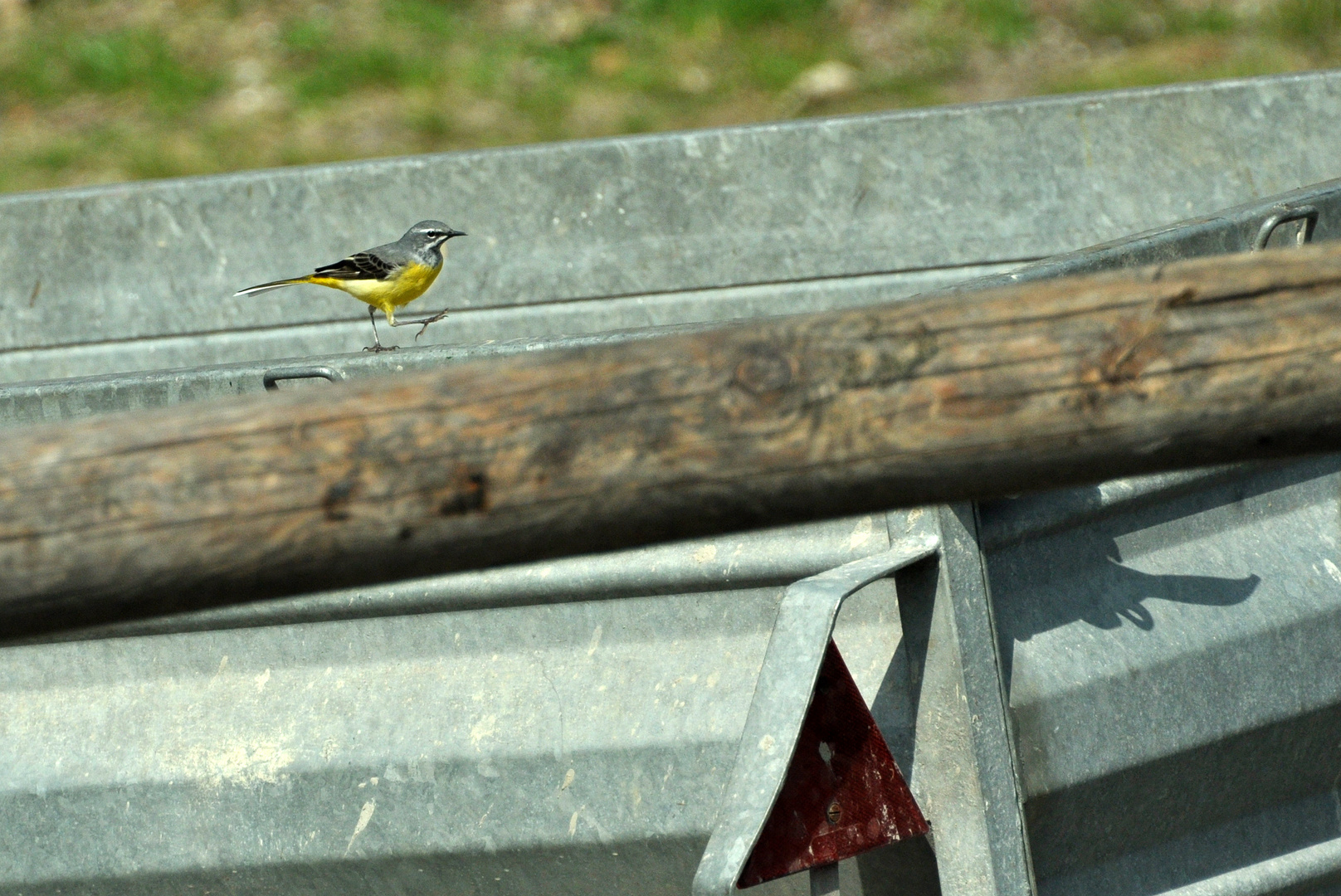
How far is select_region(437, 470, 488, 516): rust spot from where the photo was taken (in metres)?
1.26

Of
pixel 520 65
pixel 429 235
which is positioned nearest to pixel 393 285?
pixel 429 235

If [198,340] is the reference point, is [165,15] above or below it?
above

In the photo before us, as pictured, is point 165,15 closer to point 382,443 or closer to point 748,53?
point 748,53

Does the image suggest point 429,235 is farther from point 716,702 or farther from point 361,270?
point 716,702

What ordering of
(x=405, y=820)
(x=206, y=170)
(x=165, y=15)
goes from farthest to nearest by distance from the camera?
(x=165, y=15) → (x=206, y=170) → (x=405, y=820)

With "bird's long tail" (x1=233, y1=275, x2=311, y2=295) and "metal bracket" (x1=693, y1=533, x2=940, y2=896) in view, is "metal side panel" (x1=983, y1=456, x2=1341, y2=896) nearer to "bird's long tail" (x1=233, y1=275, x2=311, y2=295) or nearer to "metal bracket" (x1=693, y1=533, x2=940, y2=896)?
"metal bracket" (x1=693, y1=533, x2=940, y2=896)

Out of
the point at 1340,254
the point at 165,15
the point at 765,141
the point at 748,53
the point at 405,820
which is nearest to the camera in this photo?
the point at 1340,254

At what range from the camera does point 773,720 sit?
2002mm

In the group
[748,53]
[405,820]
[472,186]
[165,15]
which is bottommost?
[405,820]

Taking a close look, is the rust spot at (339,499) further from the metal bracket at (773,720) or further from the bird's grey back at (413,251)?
the bird's grey back at (413,251)

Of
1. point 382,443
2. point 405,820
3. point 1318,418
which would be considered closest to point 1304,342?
point 1318,418

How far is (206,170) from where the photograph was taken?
9.32 metres

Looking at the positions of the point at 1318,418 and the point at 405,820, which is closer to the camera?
the point at 1318,418

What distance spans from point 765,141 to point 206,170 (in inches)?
217
